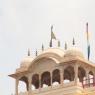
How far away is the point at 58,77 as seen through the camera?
4847cm

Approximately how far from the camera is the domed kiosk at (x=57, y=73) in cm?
4481

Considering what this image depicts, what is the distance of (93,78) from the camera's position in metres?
46.0

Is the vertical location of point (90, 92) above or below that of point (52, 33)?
below

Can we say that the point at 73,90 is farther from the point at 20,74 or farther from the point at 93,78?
the point at 20,74

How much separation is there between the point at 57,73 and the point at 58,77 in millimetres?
680

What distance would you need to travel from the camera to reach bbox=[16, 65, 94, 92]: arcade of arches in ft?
150

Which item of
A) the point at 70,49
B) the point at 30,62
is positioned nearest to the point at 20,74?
the point at 30,62

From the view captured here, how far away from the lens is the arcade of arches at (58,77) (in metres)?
45.8

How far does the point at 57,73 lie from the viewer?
4788 centimetres

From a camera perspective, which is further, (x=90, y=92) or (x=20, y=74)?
(x=20, y=74)

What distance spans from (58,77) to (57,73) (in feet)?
2.23

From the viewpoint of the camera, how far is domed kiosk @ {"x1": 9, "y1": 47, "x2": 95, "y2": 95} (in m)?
44.8

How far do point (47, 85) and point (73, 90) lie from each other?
5.18 m

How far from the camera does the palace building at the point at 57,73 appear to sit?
44.8 meters
